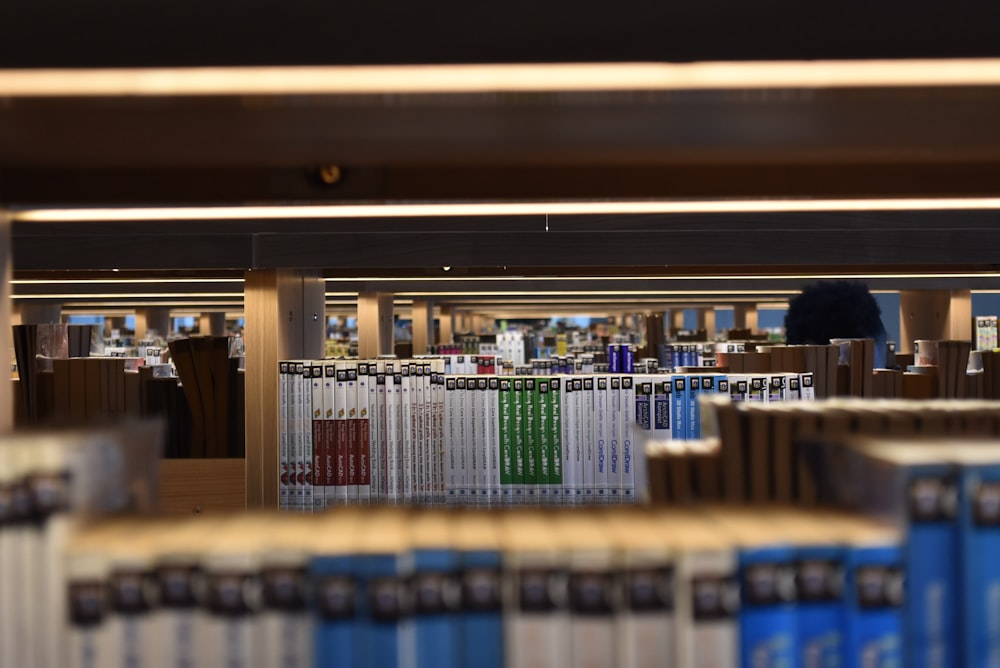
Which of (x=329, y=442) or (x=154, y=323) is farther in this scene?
(x=154, y=323)

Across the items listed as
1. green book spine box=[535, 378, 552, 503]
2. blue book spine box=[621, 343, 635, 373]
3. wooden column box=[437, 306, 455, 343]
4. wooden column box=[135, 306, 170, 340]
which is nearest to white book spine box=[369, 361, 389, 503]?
green book spine box=[535, 378, 552, 503]

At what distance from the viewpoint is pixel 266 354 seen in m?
4.62

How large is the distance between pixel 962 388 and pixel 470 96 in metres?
5.01

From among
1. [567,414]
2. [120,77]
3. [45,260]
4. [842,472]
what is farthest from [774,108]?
[45,260]

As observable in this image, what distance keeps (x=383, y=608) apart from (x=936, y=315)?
8.69m

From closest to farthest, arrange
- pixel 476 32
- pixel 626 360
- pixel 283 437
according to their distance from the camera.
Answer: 1. pixel 476 32
2. pixel 283 437
3. pixel 626 360

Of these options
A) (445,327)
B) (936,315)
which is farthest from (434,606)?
(445,327)

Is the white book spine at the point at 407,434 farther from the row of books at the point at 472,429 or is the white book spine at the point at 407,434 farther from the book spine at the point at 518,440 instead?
the book spine at the point at 518,440

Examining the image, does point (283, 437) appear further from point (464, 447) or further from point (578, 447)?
point (578, 447)

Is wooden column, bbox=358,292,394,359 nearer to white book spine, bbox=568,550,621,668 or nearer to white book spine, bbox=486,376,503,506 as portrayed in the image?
white book spine, bbox=486,376,503,506

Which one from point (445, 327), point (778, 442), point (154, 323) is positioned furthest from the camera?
point (154, 323)

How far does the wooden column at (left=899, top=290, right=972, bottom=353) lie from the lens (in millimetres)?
8656

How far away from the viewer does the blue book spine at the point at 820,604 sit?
52.9 inches

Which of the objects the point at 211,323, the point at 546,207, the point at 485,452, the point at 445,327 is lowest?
the point at 485,452
